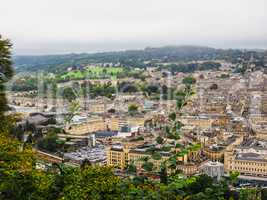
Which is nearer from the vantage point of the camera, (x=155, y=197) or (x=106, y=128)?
(x=155, y=197)

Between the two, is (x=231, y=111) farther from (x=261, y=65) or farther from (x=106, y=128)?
(x=261, y=65)

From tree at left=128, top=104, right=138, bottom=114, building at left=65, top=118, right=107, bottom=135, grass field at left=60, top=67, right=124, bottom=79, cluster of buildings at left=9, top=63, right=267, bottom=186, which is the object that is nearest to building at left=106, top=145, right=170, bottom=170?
cluster of buildings at left=9, top=63, right=267, bottom=186

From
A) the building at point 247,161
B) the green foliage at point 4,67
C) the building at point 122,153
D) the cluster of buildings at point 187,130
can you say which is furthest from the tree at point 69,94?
the green foliage at point 4,67

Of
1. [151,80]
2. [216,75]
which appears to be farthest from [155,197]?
[216,75]

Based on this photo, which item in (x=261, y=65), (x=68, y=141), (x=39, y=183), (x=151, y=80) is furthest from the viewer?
(x=261, y=65)

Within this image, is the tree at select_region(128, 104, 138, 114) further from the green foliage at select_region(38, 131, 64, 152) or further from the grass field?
the grass field

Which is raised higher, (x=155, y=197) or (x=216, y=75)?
(x=155, y=197)

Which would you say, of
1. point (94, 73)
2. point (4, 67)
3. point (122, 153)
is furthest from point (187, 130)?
point (94, 73)

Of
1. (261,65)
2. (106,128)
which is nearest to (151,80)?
(261,65)

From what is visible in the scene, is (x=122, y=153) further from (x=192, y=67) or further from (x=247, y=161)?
(x=192, y=67)

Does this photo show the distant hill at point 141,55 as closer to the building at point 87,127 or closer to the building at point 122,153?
the building at point 87,127

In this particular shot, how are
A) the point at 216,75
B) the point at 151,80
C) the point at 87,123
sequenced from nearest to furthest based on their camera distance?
the point at 87,123 → the point at 151,80 → the point at 216,75
